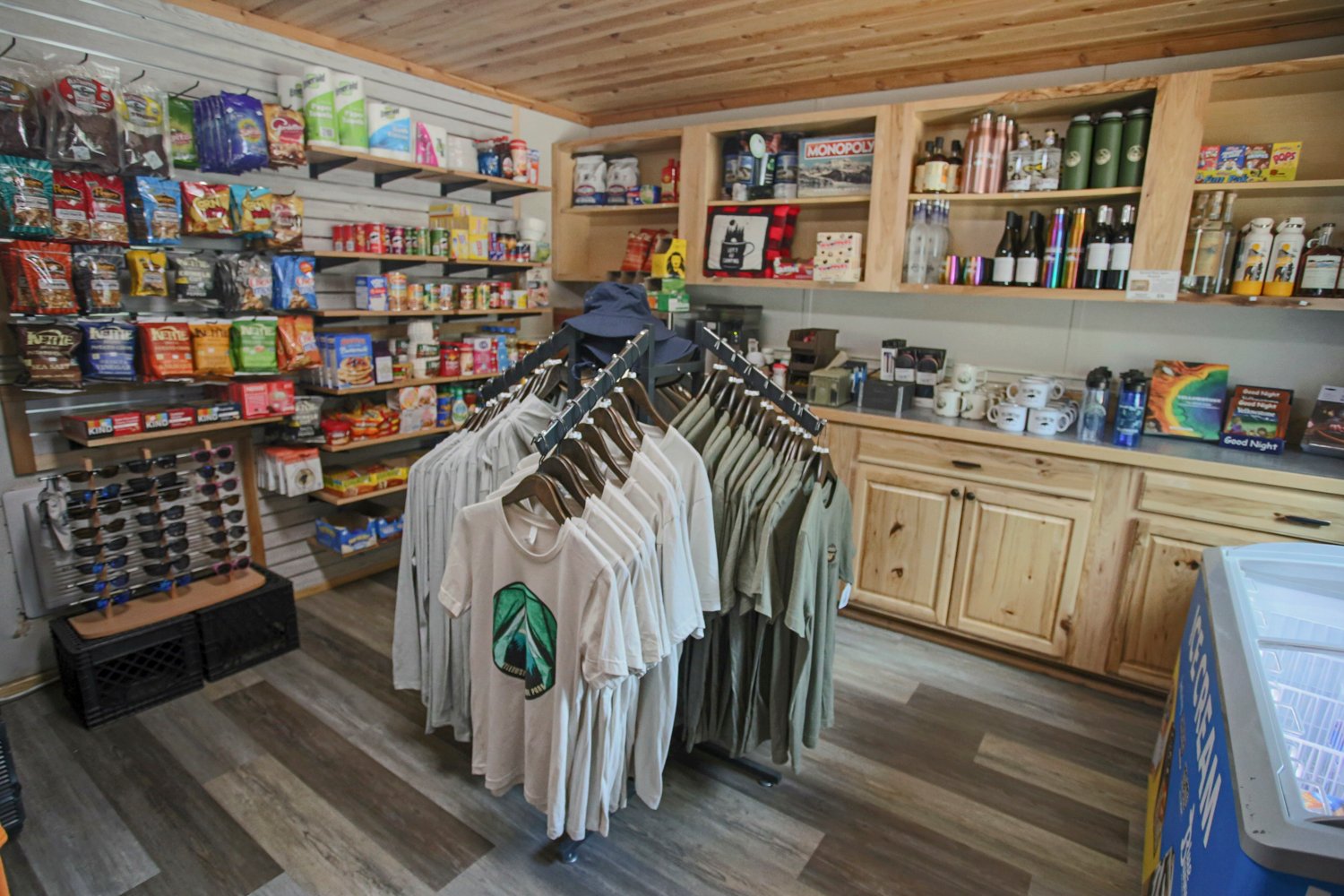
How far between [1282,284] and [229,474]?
416 cm

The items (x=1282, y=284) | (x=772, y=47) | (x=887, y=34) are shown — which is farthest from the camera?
(x=772, y=47)

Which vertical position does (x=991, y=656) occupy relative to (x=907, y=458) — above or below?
below

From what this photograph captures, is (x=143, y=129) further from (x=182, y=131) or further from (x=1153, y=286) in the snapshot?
(x=1153, y=286)

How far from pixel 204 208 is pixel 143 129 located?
290 millimetres

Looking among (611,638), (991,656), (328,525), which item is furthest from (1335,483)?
(328,525)

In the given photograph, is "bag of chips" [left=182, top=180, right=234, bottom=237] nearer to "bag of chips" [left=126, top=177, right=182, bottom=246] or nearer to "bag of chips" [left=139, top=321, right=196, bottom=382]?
"bag of chips" [left=126, top=177, right=182, bottom=246]

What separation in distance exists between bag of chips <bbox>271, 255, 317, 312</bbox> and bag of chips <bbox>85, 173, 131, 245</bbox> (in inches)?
19.8

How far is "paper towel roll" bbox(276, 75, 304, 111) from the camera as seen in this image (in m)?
2.87

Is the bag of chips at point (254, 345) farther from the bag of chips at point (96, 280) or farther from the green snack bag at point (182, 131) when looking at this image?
the green snack bag at point (182, 131)

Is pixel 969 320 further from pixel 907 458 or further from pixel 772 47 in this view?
pixel 772 47

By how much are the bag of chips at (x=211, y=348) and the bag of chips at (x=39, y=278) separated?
14.8 inches

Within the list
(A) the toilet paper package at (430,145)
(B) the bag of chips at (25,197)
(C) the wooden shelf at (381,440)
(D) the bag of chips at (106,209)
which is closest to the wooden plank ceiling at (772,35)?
(A) the toilet paper package at (430,145)

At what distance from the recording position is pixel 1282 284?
260 cm

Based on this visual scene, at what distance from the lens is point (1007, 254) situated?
3.13 metres
